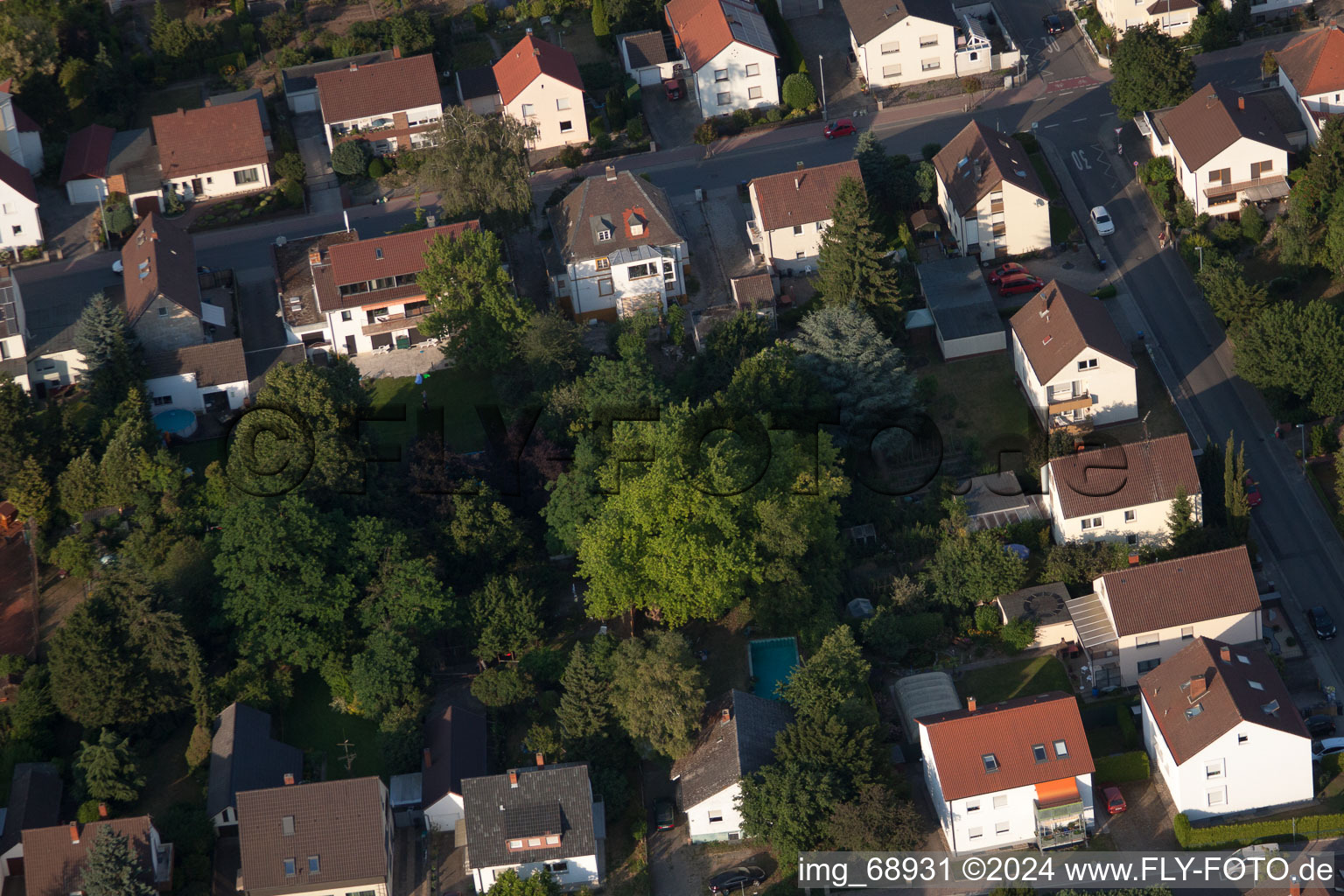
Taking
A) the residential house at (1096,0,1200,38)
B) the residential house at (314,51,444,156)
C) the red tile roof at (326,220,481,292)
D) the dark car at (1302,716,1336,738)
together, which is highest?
the residential house at (314,51,444,156)

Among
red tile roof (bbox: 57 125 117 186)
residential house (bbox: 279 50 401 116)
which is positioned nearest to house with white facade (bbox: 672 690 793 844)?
red tile roof (bbox: 57 125 117 186)

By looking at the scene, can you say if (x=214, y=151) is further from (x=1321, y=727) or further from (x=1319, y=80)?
(x=1321, y=727)

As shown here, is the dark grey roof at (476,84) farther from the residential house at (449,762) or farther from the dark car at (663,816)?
the dark car at (663,816)

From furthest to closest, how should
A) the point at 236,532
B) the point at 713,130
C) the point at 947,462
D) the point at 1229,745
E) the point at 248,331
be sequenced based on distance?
the point at 713,130
the point at 248,331
the point at 947,462
the point at 236,532
the point at 1229,745

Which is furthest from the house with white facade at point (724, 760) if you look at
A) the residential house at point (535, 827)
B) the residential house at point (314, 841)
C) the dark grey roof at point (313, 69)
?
the dark grey roof at point (313, 69)

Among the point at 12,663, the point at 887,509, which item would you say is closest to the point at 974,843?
the point at 887,509

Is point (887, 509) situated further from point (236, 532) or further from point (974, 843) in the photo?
point (236, 532)

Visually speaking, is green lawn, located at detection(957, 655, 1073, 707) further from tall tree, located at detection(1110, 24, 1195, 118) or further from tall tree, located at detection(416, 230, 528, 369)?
tall tree, located at detection(1110, 24, 1195, 118)

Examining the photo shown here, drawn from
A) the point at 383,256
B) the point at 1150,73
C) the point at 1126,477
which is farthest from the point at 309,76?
the point at 1126,477
